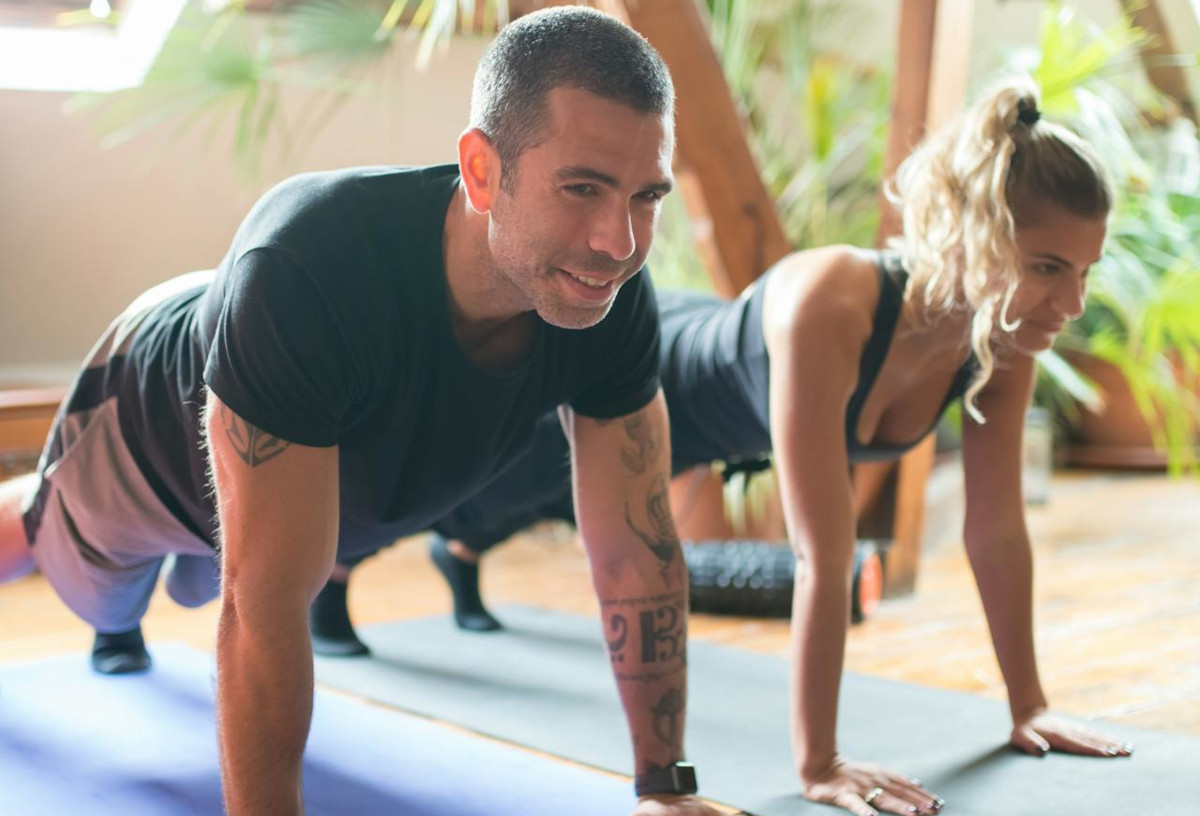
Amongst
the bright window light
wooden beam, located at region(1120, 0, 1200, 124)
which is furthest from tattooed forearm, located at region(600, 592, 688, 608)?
wooden beam, located at region(1120, 0, 1200, 124)

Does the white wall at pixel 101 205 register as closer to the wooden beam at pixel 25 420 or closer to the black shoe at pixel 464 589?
the wooden beam at pixel 25 420

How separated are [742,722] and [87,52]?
2462 mm

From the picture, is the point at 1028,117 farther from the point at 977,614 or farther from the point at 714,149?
the point at 977,614

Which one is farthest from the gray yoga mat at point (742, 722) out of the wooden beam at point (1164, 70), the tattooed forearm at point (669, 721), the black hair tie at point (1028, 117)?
the wooden beam at point (1164, 70)

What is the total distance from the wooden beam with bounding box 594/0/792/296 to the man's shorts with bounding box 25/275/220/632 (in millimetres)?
1102

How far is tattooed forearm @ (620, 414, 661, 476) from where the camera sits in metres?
1.41

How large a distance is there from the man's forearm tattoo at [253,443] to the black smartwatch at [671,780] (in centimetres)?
58

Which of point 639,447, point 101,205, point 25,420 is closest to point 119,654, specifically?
point 25,420

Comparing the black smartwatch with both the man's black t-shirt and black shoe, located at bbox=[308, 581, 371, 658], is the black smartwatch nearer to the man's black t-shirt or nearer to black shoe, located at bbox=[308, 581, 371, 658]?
the man's black t-shirt

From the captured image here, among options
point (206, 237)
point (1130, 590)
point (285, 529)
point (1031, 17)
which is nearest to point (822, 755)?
point (285, 529)

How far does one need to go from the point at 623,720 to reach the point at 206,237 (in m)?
2.06

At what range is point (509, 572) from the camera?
318cm

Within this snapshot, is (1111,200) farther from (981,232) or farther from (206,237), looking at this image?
(206,237)

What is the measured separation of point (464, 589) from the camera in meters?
2.49
